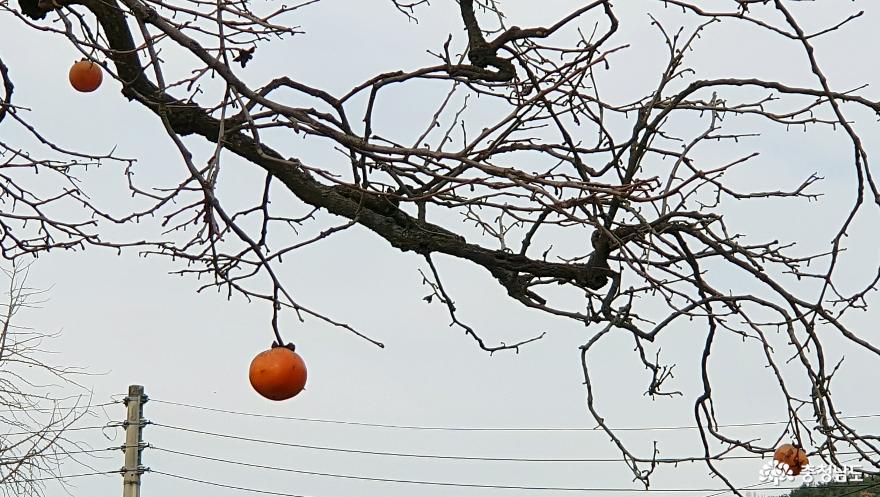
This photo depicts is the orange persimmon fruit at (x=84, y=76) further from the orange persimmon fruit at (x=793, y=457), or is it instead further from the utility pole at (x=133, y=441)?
the utility pole at (x=133, y=441)

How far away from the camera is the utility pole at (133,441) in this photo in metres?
11.2

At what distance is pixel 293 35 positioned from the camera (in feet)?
7.33

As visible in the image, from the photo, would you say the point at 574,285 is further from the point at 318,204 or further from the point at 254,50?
the point at 254,50

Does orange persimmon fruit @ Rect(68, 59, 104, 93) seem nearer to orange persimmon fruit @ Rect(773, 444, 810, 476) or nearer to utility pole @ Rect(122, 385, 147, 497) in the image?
orange persimmon fruit @ Rect(773, 444, 810, 476)

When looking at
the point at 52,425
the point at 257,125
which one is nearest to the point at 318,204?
the point at 257,125

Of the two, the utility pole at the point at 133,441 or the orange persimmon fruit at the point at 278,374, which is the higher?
the utility pole at the point at 133,441

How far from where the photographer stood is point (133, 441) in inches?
451

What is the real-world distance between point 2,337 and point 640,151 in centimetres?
775

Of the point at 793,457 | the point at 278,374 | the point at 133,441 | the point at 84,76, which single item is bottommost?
the point at 793,457

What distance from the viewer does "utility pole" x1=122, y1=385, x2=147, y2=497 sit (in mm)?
11195

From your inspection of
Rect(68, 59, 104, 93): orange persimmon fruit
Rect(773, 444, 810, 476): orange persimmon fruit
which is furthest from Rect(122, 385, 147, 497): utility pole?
Rect(773, 444, 810, 476): orange persimmon fruit

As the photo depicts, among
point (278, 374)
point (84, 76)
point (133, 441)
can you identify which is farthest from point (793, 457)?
point (133, 441)

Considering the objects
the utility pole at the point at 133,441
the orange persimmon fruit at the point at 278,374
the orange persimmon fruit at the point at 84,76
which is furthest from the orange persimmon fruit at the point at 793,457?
the utility pole at the point at 133,441

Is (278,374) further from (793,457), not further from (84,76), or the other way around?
(84,76)
